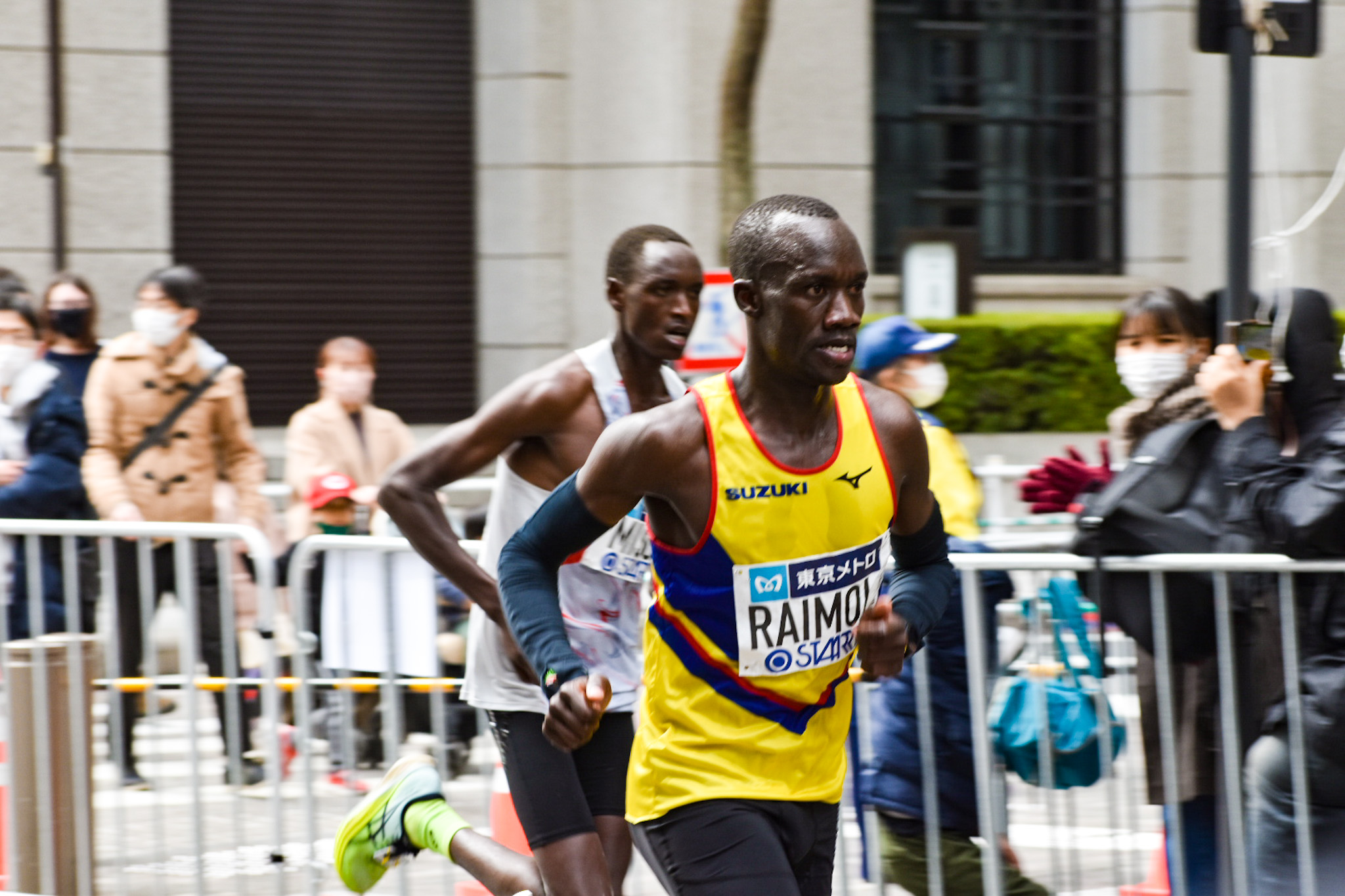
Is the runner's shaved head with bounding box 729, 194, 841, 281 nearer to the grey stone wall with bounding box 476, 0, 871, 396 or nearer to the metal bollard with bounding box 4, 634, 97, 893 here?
the metal bollard with bounding box 4, 634, 97, 893

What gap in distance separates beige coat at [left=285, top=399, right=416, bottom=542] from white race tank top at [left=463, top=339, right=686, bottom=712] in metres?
3.73

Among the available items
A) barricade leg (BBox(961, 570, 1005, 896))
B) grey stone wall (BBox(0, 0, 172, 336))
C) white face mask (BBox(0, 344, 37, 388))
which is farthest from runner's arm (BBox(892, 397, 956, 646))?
grey stone wall (BBox(0, 0, 172, 336))

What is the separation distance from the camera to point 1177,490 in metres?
4.75

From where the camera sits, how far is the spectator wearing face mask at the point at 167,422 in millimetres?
7414

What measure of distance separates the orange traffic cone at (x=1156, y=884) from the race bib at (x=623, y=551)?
1911mm

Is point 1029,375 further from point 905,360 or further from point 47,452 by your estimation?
point 47,452

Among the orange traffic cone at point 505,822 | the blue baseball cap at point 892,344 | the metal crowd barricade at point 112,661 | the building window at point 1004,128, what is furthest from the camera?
the building window at point 1004,128

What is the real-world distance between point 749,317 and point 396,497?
4.25 ft

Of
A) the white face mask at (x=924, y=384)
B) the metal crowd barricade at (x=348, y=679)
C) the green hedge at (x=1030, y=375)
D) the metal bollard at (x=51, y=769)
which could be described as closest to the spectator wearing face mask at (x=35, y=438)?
the metal bollard at (x=51, y=769)

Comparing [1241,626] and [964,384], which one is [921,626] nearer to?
[1241,626]

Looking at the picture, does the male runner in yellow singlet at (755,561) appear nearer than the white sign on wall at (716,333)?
Yes

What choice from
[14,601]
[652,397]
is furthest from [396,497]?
[14,601]

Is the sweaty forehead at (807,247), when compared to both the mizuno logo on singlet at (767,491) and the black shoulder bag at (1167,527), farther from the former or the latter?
the black shoulder bag at (1167,527)

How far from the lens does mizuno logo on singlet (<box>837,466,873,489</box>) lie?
3.21 meters
